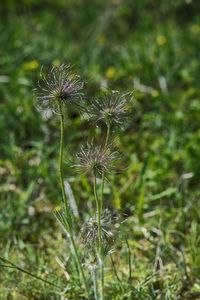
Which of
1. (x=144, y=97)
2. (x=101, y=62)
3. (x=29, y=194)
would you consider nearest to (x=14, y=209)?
(x=29, y=194)

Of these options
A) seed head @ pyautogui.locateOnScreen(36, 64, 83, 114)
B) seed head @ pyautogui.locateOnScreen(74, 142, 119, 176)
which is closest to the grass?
seed head @ pyautogui.locateOnScreen(36, 64, 83, 114)

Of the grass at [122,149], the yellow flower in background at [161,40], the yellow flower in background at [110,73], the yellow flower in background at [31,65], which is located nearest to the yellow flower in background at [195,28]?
the grass at [122,149]

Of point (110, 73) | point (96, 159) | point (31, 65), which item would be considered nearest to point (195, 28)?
point (110, 73)

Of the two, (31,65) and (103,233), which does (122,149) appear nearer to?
(31,65)

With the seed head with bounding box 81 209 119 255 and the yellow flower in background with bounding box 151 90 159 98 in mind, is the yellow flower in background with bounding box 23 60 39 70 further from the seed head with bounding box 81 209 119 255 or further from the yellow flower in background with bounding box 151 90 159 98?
the seed head with bounding box 81 209 119 255

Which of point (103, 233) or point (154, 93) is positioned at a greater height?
point (154, 93)

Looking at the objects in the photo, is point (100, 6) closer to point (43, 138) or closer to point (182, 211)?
point (43, 138)

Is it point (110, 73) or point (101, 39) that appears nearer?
point (110, 73)
